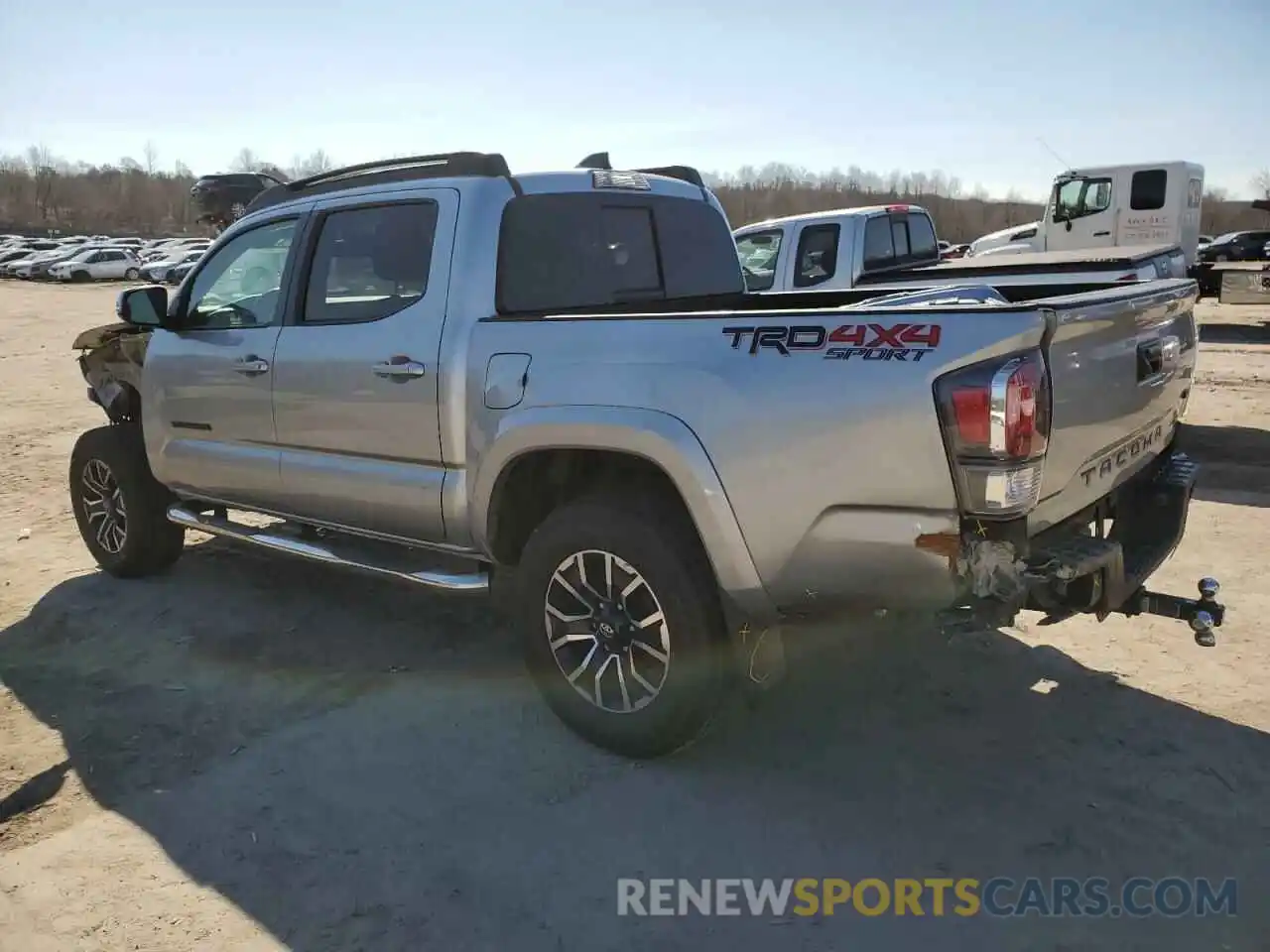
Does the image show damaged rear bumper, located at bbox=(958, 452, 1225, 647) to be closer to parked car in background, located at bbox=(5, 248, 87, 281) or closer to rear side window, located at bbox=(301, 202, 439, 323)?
rear side window, located at bbox=(301, 202, 439, 323)

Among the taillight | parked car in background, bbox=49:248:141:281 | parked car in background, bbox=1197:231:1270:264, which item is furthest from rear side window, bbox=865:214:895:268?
parked car in background, bbox=49:248:141:281

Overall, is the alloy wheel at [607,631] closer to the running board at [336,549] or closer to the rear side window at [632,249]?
the running board at [336,549]

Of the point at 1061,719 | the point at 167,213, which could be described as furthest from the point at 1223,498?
the point at 167,213

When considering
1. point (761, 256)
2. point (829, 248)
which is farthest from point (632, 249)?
point (761, 256)

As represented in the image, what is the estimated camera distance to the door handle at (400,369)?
399 centimetres

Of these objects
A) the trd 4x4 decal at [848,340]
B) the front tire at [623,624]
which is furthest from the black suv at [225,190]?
the trd 4x4 decal at [848,340]

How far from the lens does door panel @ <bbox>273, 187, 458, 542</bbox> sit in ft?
13.3

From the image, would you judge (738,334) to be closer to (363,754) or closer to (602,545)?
(602,545)

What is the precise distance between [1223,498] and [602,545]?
5.31 metres

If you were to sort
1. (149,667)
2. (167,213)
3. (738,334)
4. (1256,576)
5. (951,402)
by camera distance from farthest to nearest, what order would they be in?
(167,213)
(1256,576)
(149,667)
(738,334)
(951,402)

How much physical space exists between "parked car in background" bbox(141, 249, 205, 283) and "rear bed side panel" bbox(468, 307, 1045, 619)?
39.3m

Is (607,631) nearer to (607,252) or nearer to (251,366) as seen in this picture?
(607,252)

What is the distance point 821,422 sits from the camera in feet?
9.71

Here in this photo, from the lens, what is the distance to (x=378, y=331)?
13.7 feet
